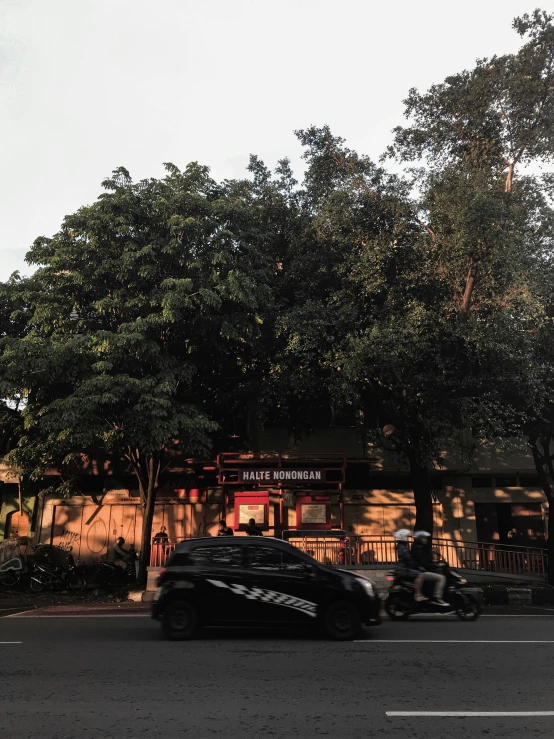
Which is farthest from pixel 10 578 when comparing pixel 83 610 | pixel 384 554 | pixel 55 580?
pixel 384 554

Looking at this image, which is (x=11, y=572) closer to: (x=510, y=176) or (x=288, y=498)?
(x=288, y=498)

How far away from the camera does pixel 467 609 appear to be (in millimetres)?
11859

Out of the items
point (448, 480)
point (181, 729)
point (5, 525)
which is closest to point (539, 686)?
point (181, 729)

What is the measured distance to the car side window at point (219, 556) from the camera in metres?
9.59

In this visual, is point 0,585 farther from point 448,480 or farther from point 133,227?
point 448,480

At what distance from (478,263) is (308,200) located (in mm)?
6238

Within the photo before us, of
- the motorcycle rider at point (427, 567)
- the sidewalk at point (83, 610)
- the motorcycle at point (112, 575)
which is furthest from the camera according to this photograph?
the motorcycle at point (112, 575)

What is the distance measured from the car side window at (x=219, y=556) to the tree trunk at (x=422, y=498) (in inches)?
366

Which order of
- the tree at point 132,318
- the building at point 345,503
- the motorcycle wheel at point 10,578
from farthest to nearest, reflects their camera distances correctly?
1. the building at point 345,503
2. the motorcycle wheel at point 10,578
3. the tree at point 132,318

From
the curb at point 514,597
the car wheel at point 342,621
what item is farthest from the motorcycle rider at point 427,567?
the curb at point 514,597

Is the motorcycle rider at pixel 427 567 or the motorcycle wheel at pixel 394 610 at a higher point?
the motorcycle rider at pixel 427 567

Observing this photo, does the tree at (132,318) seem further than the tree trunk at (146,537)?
No

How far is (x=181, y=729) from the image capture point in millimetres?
5141

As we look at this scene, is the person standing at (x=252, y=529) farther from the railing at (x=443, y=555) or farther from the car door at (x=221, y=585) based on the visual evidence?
the car door at (x=221, y=585)
